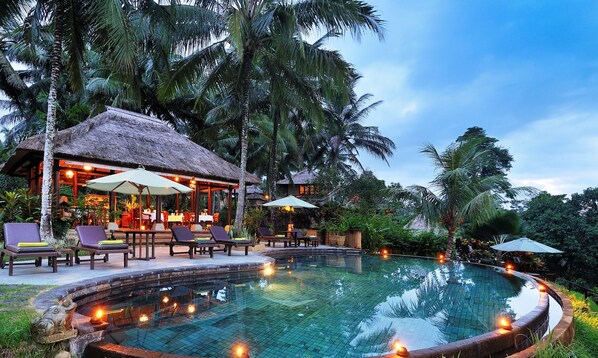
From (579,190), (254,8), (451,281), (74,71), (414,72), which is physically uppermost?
(414,72)

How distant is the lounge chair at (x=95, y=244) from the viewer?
6729 millimetres

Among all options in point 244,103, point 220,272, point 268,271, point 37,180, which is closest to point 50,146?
point 37,180

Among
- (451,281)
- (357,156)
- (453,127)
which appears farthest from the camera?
(453,127)

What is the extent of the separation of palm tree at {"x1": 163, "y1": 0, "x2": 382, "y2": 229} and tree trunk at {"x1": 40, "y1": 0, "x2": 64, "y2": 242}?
377 cm

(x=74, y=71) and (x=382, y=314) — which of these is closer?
(x=382, y=314)

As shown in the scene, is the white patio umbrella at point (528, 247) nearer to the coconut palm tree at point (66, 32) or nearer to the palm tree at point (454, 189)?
the palm tree at point (454, 189)

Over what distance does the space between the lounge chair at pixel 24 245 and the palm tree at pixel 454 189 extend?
10.5 meters

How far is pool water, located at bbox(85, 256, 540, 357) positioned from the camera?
4.01 metres

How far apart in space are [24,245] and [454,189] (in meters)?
11.4

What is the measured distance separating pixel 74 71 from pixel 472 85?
64.8ft

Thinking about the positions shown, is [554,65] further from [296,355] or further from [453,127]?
[296,355]

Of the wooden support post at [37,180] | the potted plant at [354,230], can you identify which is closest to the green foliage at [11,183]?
the wooden support post at [37,180]

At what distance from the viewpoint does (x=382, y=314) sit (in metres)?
5.39

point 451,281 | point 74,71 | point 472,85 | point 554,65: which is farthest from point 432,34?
point 74,71
